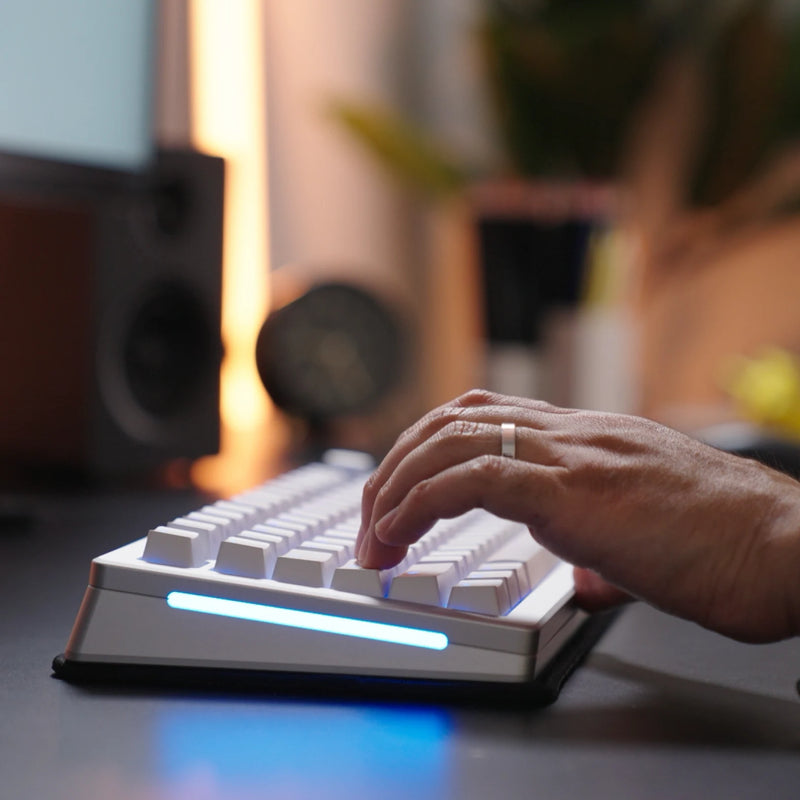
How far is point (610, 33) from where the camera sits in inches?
73.0

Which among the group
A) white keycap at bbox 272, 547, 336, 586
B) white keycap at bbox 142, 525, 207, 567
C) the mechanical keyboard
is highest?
white keycap at bbox 142, 525, 207, 567

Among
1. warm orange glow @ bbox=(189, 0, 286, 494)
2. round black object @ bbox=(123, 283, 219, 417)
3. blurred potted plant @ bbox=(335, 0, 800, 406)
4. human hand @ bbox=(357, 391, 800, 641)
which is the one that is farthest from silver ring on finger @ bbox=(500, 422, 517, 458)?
blurred potted plant @ bbox=(335, 0, 800, 406)

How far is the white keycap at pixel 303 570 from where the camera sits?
45 cm

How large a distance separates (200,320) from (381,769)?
2.60 ft

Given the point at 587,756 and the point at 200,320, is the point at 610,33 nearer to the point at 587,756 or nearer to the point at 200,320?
the point at 200,320

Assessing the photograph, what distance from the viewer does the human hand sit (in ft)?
1.39

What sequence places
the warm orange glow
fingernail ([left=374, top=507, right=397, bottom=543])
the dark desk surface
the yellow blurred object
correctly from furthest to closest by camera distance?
the warm orange glow
the yellow blurred object
fingernail ([left=374, top=507, right=397, bottom=543])
the dark desk surface

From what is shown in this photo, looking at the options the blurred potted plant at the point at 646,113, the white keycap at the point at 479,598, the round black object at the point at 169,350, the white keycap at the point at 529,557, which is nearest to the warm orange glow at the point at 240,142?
the blurred potted plant at the point at 646,113

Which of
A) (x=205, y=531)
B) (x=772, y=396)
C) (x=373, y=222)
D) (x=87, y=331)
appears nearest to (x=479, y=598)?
(x=205, y=531)

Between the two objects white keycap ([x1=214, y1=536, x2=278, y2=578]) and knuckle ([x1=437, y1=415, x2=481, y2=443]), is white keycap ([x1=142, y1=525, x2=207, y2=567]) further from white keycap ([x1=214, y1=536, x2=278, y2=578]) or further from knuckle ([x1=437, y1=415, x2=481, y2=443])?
knuckle ([x1=437, y1=415, x2=481, y2=443])

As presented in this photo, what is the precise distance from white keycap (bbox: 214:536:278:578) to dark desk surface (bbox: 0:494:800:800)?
0.05 meters

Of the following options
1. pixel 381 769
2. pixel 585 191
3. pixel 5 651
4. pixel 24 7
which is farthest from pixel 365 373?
pixel 381 769

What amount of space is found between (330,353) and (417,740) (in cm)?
93

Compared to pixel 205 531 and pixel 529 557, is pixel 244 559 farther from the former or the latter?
pixel 529 557
